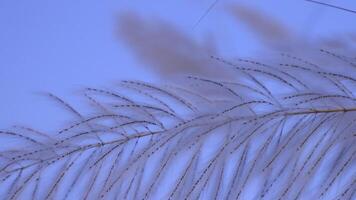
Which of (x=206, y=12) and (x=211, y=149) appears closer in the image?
(x=211, y=149)

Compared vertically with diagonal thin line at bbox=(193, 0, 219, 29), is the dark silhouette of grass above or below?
below

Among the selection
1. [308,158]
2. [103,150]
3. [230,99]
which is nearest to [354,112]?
[308,158]

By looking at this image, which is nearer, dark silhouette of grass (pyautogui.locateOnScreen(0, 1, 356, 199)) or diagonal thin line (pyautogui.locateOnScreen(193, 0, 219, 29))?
dark silhouette of grass (pyautogui.locateOnScreen(0, 1, 356, 199))

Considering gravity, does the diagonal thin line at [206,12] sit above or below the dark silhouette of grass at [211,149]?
above

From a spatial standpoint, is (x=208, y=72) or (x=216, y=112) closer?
(x=216, y=112)

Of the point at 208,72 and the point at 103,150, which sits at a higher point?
the point at 208,72

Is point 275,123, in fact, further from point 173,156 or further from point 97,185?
point 97,185

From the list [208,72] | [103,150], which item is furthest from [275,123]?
[103,150]

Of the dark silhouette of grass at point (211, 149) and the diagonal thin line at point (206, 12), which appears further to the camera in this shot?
the diagonal thin line at point (206, 12)

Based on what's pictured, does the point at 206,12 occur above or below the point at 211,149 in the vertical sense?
above

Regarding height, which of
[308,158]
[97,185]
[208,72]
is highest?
[208,72]
